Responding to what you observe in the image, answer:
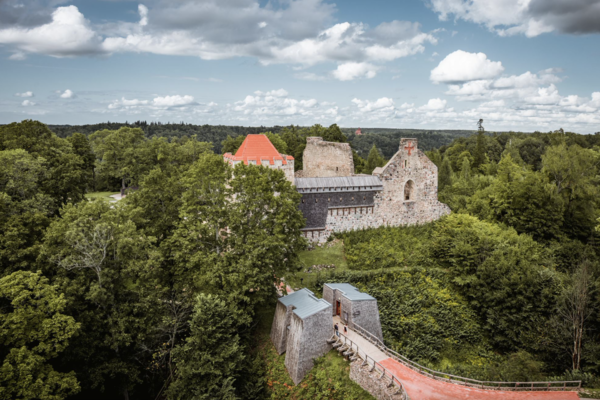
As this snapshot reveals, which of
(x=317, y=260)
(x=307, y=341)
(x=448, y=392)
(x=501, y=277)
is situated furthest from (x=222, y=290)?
(x=501, y=277)

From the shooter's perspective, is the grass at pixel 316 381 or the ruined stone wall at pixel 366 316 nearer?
the grass at pixel 316 381

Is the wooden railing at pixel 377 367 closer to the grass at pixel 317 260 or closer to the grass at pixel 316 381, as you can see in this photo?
the grass at pixel 316 381

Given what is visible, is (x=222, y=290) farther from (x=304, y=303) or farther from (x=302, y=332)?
(x=302, y=332)

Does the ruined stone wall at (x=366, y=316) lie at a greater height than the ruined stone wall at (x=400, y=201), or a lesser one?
lesser

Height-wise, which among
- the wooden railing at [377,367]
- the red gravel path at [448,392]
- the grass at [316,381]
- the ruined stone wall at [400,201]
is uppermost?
the ruined stone wall at [400,201]

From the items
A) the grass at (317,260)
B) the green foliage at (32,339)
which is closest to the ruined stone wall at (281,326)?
the grass at (317,260)
